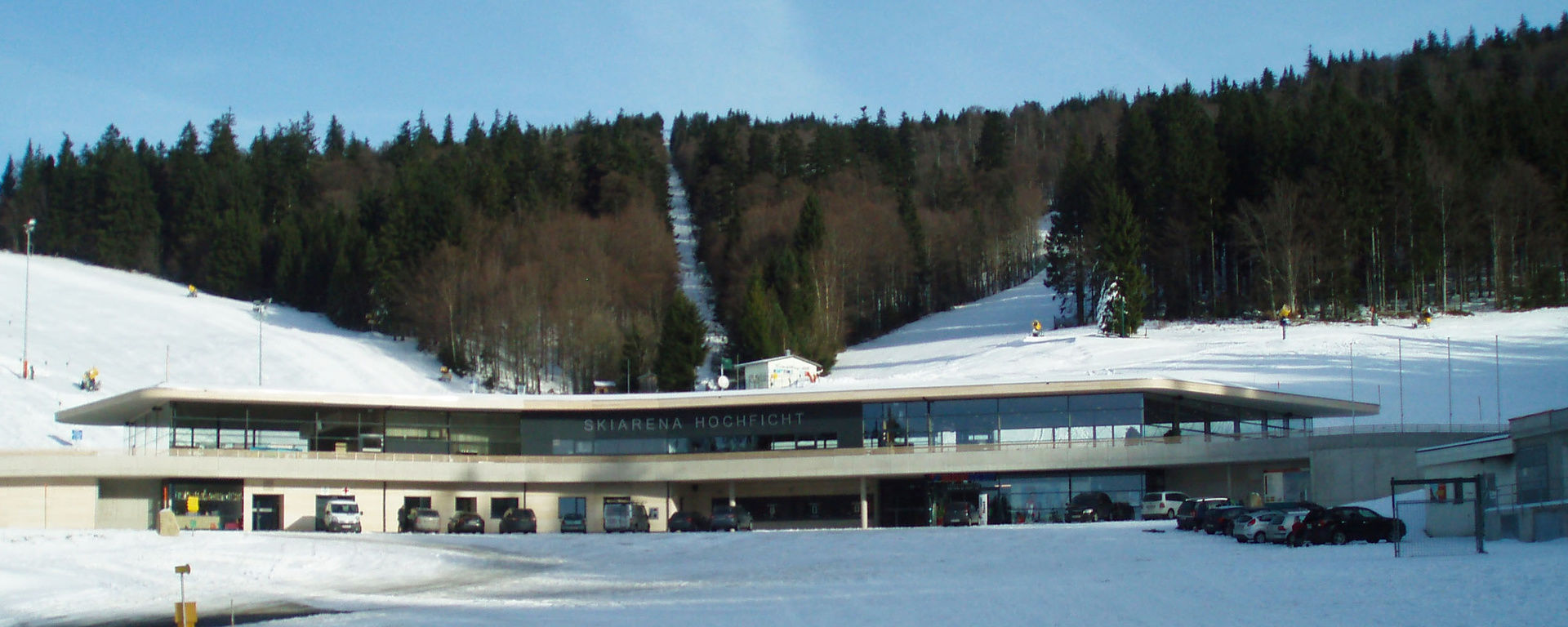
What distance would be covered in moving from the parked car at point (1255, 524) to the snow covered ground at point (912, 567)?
106 cm

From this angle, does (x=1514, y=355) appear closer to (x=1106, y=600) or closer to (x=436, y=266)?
(x=1106, y=600)

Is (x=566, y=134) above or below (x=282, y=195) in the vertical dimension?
above

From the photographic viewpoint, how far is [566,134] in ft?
617

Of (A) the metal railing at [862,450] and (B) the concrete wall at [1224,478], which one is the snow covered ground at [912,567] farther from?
(B) the concrete wall at [1224,478]

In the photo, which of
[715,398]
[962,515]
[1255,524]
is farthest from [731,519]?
[1255,524]

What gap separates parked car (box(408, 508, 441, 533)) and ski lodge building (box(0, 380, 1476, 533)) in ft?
12.9

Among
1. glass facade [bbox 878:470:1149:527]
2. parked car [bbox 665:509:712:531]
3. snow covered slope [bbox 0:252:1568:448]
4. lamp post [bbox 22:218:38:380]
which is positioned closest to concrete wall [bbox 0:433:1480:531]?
glass facade [bbox 878:470:1149:527]

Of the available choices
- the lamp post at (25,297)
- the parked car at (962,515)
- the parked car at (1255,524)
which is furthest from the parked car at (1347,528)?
the lamp post at (25,297)

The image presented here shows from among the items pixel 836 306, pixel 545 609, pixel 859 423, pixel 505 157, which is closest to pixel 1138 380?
pixel 859 423

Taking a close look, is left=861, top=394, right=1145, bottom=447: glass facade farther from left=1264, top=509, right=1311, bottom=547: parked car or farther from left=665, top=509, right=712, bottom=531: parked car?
left=1264, top=509, right=1311, bottom=547: parked car

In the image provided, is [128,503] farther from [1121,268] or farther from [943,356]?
[1121,268]

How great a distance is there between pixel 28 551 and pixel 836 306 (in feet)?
219

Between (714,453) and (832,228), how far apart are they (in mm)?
46632

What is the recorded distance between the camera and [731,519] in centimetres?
5072
